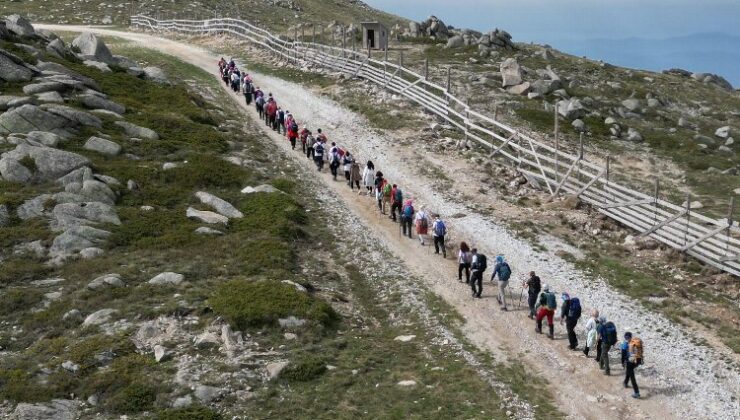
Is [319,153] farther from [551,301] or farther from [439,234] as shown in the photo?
[551,301]

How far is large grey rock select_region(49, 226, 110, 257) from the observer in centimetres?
2050

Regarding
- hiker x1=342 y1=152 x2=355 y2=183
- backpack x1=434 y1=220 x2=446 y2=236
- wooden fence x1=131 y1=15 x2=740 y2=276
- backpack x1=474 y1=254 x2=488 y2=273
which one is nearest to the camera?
backpack x1=474 y1=254 x2=488 y2=273

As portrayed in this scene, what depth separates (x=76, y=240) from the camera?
68.8 feet

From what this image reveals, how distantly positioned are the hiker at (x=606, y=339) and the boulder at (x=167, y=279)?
39.5 feet

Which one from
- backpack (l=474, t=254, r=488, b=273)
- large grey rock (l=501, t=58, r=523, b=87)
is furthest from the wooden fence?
backpack (l=474, t=254, r=488, b=273)

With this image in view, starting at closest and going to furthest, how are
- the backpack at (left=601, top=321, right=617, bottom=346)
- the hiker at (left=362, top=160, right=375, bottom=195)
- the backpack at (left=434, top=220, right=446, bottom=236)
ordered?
the backpack at (left=601, top=321, right=617, bottom=346) → the backpack at (left=434, top=220, right=446, bottom=236) → the hiker at (left=362, top=160, right=375, bottom=195)

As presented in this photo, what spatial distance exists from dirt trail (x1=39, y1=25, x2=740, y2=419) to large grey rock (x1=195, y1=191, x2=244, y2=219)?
5.22 m

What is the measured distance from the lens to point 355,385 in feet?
51.0

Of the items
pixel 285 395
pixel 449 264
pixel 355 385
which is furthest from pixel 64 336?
pixel 449 264

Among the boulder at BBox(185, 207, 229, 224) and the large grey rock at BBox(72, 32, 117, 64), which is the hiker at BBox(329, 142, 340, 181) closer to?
the boulder at BBox(185, 207, 229, 224)

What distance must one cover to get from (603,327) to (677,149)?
89.6 feet

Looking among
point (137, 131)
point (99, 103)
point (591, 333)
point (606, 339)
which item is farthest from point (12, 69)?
point (606, 339)

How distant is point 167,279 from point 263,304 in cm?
343

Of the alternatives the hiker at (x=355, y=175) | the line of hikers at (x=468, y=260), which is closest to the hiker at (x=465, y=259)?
the line of hikers at (x=468, y=260)
